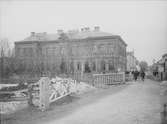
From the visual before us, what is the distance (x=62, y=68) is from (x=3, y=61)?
11.3m

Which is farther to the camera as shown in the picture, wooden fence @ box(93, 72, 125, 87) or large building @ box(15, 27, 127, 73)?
large building @ box(15, 27, 127, 73)

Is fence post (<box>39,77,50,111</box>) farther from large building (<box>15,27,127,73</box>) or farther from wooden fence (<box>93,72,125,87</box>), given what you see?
large building (<box>15,27,127,73</box>)

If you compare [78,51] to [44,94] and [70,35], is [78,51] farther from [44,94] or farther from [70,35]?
[44,94]

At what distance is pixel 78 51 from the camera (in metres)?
44.9

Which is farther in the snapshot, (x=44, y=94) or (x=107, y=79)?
(x=107, y=79)

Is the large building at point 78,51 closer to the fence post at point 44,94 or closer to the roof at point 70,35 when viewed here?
the roof at point 70,35

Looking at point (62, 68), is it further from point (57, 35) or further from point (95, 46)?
point (57, 35)

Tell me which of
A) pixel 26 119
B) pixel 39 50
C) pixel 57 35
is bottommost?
pixel 26 119

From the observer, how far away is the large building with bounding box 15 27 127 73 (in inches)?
1672

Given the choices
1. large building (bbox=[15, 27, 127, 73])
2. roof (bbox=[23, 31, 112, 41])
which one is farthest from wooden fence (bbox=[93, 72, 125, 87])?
roof (bbox=[23, 31, 112, 41])

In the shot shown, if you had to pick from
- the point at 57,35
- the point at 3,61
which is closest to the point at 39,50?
the point at 57,35

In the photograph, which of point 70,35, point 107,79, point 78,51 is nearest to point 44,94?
point 107,79

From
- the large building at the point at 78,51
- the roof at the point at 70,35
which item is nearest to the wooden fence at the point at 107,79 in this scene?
the large building at the point at 78,51

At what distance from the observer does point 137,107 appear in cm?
744
